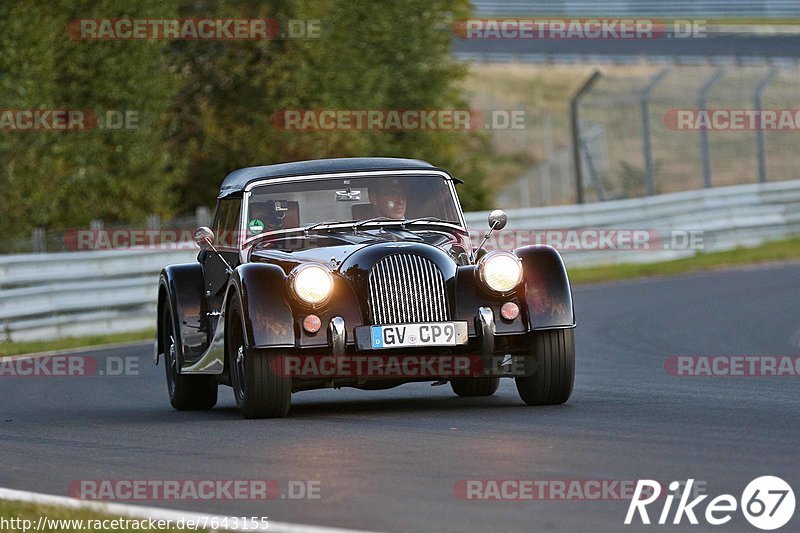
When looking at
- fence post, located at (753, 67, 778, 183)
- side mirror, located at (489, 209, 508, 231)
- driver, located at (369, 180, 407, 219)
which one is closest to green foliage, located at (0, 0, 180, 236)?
fence post, located at (753, 67, 778, 183)

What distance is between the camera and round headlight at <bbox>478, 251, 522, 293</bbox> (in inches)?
364

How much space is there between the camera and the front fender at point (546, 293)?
9273 millimetres

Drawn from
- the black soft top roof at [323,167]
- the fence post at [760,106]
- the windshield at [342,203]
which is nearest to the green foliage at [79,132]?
the fence post at [760,106]

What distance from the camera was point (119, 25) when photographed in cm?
2580

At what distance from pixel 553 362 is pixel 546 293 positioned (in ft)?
1.35

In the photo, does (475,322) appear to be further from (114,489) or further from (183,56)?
(183,56)

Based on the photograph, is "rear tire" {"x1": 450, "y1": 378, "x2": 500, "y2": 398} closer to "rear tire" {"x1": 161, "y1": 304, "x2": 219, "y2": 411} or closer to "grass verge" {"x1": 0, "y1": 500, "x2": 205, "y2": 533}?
"rear tire" {"x1": 161, "y1": 304, "x2": 219, "y2": 411}

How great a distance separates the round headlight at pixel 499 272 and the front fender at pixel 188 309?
2332mm

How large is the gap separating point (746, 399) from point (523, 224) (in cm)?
1420

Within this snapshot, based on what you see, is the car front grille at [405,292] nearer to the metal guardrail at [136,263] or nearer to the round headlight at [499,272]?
the round headlight at [499,272]

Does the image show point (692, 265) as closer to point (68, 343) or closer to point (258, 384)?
point (68, 343)

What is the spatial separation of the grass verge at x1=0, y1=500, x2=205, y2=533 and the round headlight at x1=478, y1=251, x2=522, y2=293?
3.59 meters

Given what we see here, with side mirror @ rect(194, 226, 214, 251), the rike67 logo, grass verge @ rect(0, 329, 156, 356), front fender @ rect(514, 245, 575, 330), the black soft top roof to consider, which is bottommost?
grass verge @ rect(0, 329, 156, 356)

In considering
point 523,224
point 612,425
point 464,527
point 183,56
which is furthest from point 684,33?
point 464,527
